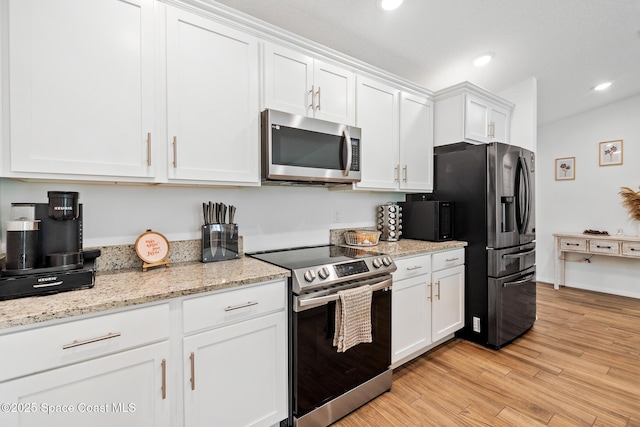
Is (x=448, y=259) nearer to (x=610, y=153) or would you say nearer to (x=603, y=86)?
(x=603, y=86)

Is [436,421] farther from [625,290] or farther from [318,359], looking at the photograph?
[625,290]

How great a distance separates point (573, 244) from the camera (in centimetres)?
429

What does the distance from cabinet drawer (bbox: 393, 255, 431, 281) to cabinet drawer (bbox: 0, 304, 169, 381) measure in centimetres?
154

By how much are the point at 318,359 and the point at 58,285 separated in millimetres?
1256

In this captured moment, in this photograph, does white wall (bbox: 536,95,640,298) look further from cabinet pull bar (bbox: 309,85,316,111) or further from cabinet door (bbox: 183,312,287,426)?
cabinet door (bbox: 183,312,287,426)

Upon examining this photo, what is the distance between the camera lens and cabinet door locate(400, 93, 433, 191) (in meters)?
2.74

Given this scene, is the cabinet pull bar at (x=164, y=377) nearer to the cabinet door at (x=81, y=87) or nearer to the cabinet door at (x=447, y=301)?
the cabinet door at (x=81, y=87)

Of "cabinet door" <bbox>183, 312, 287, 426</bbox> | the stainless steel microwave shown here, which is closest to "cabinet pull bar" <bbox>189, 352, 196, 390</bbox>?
"cabinet door" <bbox>183, 312, 287, 426</bbox>

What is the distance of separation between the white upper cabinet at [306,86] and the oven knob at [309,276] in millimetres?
1066

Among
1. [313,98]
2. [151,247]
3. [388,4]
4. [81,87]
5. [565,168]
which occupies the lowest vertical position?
[151,247]

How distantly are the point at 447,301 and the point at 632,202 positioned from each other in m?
3.46

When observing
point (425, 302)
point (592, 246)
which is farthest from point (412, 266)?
point (592, 246)

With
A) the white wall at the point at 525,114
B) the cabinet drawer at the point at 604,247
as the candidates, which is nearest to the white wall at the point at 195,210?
the white wall at the point at 525,114

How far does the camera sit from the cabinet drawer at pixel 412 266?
2193 millimetres
